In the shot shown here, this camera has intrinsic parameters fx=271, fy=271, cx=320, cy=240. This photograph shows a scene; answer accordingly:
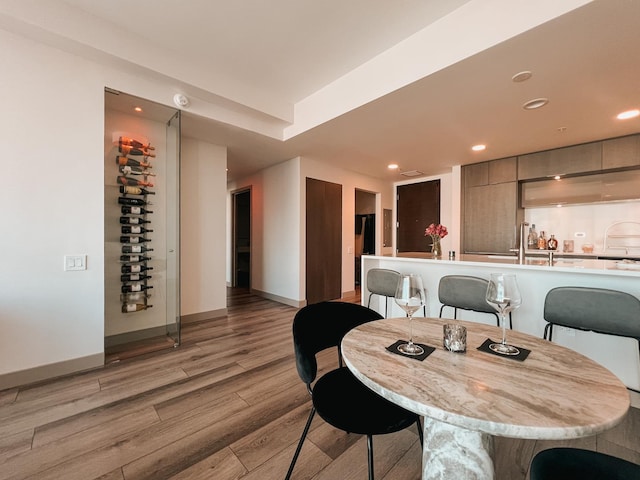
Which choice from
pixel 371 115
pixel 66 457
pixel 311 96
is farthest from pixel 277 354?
pixel 311 96

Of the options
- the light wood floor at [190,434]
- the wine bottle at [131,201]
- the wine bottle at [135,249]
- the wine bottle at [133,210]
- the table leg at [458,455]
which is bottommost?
the light wood floor at [190,434]

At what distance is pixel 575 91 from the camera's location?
2.50 meters

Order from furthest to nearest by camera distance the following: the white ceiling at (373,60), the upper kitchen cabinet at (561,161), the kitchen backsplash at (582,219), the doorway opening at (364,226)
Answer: the doorway opening at (364,226)
the kitchen backsplash at (582,219)
the upper kitchen cabinet at (561,161)
the white ceiling at (373,60)

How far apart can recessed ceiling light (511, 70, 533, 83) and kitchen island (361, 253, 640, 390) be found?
158 centimetres

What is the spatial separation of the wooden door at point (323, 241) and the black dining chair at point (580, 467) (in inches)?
159

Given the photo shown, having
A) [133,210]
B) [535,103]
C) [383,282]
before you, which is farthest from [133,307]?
[535,103]

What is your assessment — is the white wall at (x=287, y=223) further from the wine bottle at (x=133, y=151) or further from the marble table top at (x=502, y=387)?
the marble table top at (x=502, y=387)

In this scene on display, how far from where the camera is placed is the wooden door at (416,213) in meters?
5.84

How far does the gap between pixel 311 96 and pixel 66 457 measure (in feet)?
12.5

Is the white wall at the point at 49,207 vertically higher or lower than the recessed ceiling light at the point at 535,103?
lower

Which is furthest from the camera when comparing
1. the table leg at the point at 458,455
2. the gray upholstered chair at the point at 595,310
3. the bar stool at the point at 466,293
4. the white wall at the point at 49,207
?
the bar stool at the point at 466,293

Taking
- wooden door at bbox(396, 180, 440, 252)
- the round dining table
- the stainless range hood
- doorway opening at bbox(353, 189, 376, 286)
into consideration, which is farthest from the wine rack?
the stainless range hood

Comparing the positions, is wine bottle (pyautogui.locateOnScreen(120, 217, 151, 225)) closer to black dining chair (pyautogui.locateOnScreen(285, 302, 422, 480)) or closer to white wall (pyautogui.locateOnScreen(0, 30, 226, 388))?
white wall (pyautogui.locateOnScreen(0, 30, 226, 388))

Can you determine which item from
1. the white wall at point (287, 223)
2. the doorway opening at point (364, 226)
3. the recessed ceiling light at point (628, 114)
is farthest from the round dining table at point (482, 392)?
the doorway opening at point (364, 226)
